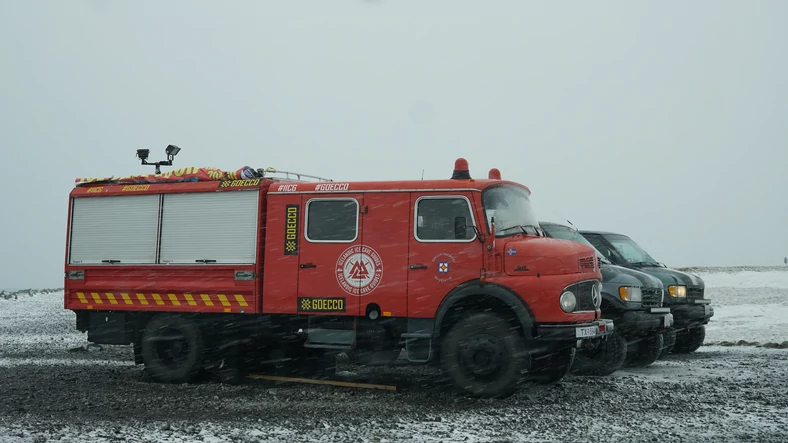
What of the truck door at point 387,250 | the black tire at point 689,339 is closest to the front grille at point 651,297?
the black tire at point 689,339

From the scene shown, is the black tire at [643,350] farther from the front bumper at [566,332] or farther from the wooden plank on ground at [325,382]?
the wooden plank on ground at [325,382]

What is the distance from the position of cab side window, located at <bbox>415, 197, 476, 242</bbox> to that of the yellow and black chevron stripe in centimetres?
257

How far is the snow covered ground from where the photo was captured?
7.12 meters

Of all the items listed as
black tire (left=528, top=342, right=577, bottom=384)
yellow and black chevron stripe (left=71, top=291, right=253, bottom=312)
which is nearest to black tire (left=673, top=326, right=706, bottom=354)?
black tire (left=528, top=342, right=577, bottom=384)

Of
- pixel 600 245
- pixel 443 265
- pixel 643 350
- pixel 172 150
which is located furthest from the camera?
pixel 600 245

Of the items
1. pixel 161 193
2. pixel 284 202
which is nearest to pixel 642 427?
pixel 284 202

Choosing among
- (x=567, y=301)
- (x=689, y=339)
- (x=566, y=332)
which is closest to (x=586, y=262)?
(x=567, y=301)

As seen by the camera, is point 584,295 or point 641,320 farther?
point 641,320

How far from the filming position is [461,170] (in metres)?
9.54

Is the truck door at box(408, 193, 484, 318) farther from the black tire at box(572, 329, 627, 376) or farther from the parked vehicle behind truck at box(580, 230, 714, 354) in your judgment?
the parked vehicle behind truck at box(580, 230, 714, 354)

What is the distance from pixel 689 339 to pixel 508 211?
696 centimetres

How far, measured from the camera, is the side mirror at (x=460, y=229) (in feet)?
29.7

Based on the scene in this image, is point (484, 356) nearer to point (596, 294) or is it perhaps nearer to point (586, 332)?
point (586, 332)

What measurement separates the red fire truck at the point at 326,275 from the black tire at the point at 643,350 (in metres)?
2.98
